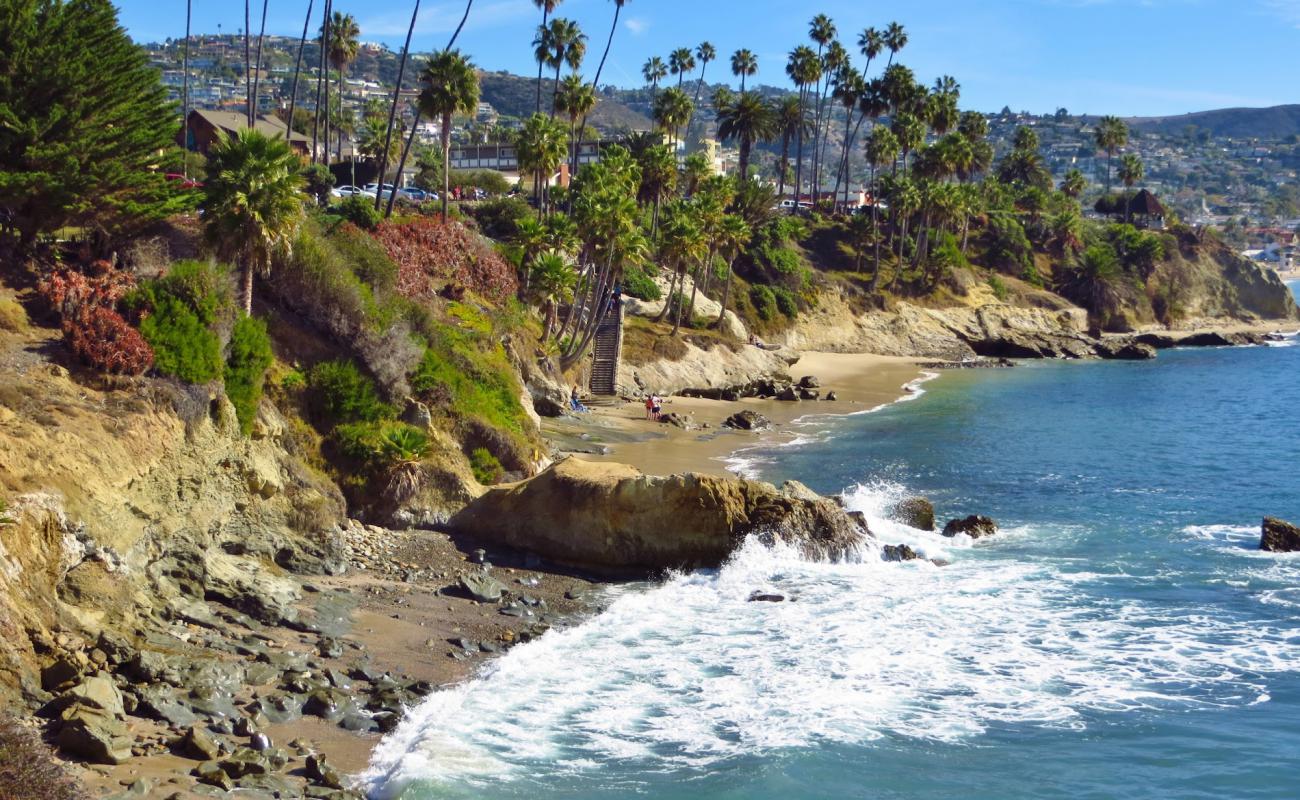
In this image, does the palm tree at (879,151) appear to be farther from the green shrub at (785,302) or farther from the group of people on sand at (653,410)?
the group of people on sand at (653,410)

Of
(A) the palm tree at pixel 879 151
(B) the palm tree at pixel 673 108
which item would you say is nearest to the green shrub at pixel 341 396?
(B) the palm tree at pixel 673 108

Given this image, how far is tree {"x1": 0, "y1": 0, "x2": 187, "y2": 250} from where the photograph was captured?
89.2 ft

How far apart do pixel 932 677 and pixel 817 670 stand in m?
2.13

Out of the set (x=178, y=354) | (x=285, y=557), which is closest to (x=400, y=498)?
(x=285, y=557)

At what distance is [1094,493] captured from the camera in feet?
128

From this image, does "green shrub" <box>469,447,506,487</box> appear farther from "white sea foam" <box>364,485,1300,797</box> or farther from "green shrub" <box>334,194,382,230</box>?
"green shrub" <box>334,194,382,230</box>

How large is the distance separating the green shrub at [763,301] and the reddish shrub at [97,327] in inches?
2260

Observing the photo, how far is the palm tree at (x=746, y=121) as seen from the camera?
93.9 meters

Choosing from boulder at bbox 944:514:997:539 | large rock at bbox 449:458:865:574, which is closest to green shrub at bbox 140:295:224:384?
large rock at bbox 449:458:865:574

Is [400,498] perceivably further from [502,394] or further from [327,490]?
[502,394]

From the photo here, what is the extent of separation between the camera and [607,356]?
56.1 meters

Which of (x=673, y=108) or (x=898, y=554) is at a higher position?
(x=673, y=108)

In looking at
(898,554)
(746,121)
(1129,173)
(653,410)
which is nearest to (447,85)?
(653,410)

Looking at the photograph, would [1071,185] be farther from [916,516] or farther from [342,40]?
[916,516]
